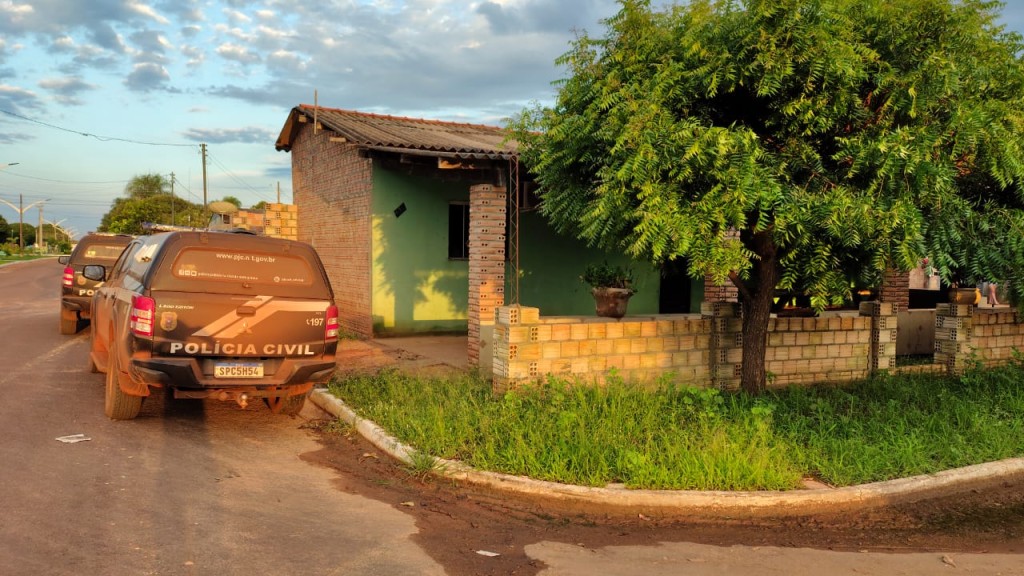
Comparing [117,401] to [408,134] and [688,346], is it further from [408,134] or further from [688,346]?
[408,134]

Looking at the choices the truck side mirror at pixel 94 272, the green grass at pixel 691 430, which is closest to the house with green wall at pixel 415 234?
the truck side mirror at pixel 94 272

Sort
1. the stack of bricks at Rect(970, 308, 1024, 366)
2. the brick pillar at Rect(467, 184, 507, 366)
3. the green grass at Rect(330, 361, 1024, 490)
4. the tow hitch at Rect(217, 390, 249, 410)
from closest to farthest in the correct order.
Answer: the green grass at Rect(330, 361, 1024, 490), the tow hitch at Rect(217, 390, 249, 410), the brick pillar at Rect(467, 184, 507, 366), the stack of bricks at Rect(970, 308, 1024, 366)

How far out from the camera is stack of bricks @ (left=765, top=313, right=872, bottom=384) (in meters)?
8.66

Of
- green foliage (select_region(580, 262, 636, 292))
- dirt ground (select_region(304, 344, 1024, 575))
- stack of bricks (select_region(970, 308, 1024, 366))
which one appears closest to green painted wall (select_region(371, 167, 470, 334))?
green foliage (select_region(580, 262, 636, 292))

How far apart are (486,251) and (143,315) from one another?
4.68 m

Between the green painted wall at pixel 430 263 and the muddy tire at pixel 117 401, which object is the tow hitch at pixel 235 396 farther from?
the green painted wall at pixel 430 263

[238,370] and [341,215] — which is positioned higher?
[341,215]

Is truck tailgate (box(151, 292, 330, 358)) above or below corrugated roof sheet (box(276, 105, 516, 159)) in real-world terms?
below

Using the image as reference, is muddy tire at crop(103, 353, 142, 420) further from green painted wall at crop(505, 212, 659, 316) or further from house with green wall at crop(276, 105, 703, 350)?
green painted wall at crop(505, 212, 659, 316)

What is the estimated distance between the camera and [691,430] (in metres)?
6.23

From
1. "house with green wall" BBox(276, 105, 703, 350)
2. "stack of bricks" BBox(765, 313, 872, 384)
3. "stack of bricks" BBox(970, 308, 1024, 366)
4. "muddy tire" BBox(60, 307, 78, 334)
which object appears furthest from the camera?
"muddy tire" BBox(60, 307, 78, 334)

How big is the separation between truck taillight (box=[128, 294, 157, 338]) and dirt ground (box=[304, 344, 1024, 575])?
2.02 m

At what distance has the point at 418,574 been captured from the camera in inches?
150

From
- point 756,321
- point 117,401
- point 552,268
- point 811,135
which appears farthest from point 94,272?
point 552,268
